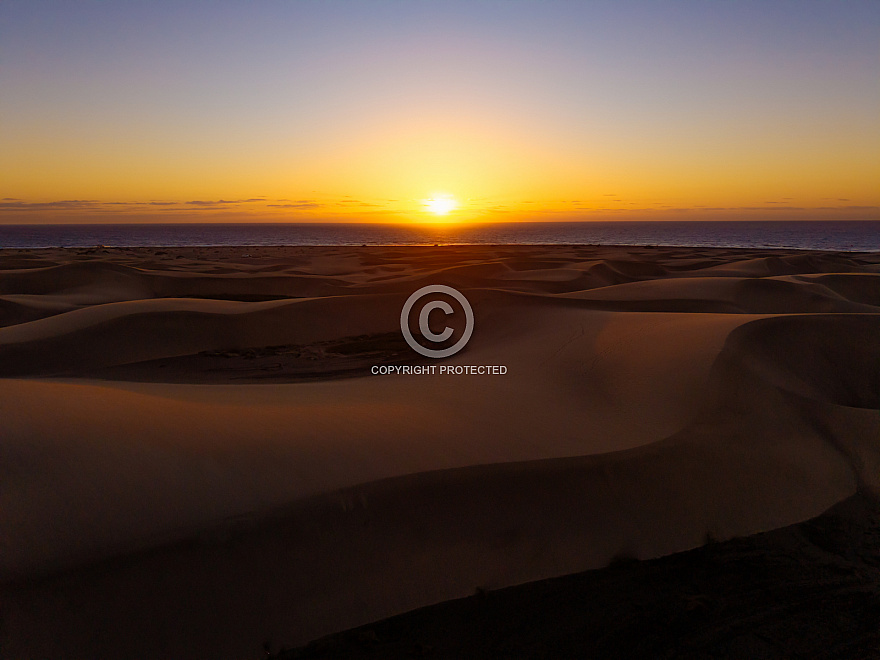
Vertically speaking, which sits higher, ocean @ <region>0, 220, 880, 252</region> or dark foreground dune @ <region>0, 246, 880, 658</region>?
ocean @ <region>0, 220, 880, 252</region>

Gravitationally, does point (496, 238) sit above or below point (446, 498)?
above

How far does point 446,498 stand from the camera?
3676mm

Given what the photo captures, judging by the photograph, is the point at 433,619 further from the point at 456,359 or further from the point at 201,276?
the point at 201,276

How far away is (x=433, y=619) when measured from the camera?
3004 millimetres

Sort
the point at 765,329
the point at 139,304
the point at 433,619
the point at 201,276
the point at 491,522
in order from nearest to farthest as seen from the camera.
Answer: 1. the point at 433,619
2. the point at 491,522
3. the point at 765,329
4. the point at 139,304
5. the point at 201,276

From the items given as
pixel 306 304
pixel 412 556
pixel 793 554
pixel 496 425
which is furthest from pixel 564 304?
pixel 412 556

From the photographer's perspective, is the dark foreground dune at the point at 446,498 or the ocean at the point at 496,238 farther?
the ocean at the point at 496,238

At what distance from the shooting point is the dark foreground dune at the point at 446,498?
2865 millimetres

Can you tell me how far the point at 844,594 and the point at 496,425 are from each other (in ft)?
9.15

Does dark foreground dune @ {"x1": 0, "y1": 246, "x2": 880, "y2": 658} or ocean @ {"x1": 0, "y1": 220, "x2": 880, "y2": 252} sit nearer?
dark foreground dune @ {"x1": 0, "y1": 246, "x2": 880, "y2": 658}

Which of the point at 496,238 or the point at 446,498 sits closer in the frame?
the point at 446,498

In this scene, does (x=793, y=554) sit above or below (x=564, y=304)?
below

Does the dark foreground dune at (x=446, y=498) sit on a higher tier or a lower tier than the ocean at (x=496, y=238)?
lower

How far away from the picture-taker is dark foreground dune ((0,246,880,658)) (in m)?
2.87
